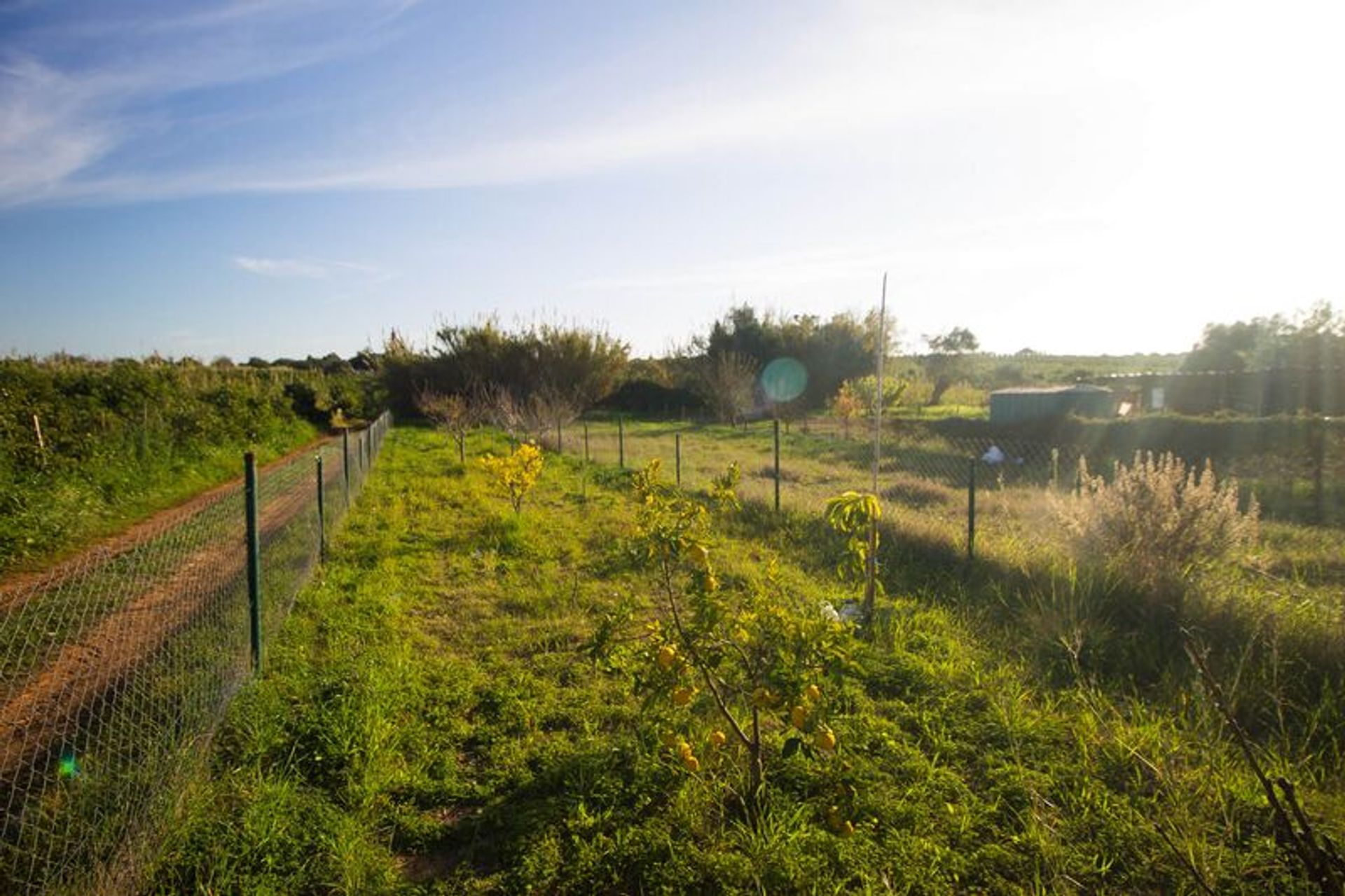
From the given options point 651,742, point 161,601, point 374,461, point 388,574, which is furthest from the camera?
point 374,461

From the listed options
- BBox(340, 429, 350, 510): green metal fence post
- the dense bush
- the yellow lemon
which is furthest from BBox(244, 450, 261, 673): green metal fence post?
the dense bush

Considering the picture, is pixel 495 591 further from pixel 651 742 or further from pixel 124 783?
pixel 124 783

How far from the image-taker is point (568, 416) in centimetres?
2122

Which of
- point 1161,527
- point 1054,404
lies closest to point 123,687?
point 1161,527

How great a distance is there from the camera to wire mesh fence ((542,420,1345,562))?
9.02 meters

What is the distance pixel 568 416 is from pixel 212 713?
18.2 m

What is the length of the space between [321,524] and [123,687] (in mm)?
2876

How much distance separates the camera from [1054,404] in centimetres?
2250

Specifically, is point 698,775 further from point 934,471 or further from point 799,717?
point 934,471

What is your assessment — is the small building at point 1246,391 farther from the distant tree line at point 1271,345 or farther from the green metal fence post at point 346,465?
the green metal fence post at point 346,465

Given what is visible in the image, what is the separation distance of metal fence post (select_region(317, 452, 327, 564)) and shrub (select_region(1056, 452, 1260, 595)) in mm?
7421

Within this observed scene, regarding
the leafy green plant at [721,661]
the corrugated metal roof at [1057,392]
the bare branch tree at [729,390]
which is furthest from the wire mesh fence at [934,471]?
the leafy green plant at [721,661]

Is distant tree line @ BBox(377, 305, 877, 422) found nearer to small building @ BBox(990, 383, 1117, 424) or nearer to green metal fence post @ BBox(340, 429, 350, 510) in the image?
small building @ BBox(990, 383, 1117, 424)

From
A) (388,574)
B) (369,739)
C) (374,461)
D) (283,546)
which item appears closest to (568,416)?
(374,461)
